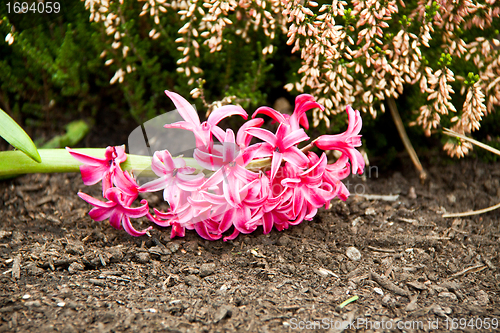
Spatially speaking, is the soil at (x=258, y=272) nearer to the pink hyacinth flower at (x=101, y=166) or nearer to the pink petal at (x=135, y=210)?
the pink petal at (x=135, y=210)

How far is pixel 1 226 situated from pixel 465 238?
6.65 ft

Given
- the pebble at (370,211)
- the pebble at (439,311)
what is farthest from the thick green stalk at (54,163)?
the pebble at (439,311)

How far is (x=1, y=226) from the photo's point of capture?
5.35 ft

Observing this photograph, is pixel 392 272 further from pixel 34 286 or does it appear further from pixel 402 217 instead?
pixel 34 286

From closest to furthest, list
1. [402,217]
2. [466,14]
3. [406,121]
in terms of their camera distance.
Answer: [466,14] < [402,217] < [406,121]

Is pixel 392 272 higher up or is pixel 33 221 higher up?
pixel 33 221

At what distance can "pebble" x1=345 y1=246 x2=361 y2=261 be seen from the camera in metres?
1.44

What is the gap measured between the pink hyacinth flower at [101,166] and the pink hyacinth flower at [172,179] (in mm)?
134

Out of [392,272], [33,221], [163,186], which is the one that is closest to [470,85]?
[392,272]

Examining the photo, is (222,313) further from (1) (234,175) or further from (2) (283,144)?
(2) (283,144)

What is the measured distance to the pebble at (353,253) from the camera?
1.44 metres

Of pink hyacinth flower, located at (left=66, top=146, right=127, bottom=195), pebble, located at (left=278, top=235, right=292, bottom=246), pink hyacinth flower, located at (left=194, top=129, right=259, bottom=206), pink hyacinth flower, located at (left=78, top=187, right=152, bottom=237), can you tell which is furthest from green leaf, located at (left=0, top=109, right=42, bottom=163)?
pebble, located at (left=278, top=235, right=292, bottom=246)

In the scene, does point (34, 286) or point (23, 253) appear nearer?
point (34, 286)

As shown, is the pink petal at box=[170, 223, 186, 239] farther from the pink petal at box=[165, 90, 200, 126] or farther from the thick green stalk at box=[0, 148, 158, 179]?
the pink petal at box=[165, 90, 200, 126]
